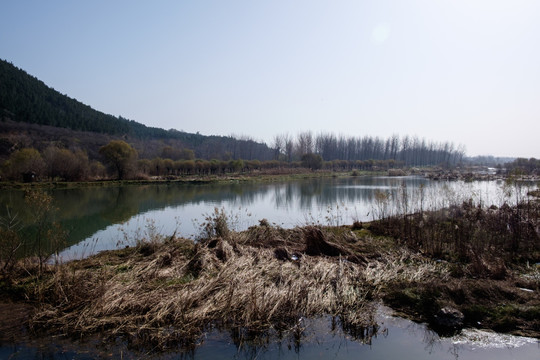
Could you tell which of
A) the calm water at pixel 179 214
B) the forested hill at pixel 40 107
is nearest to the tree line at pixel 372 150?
the forested hill at pixel 40 107

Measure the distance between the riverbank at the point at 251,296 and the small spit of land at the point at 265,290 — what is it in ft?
0.07

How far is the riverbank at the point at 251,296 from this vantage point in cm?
562

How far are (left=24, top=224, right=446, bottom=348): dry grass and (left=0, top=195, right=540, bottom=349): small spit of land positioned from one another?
22mm

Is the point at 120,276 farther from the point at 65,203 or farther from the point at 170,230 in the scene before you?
the point at 65,203

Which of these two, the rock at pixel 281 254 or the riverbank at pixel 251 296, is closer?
the riverbank at pixel 251 296

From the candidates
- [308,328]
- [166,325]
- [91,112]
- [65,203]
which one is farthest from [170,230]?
[91,112]

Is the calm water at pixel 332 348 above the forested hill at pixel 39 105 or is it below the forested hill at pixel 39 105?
below

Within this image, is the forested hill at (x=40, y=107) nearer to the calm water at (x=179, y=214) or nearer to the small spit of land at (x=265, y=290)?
the calm water at (x=179, y=214)

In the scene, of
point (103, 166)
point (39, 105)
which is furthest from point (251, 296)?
point (39, 105)

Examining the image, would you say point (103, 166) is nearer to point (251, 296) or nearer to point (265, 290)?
point (265, 290)

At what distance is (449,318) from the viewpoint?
5.79 metres

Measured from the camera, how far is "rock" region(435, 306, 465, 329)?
5.75 meters

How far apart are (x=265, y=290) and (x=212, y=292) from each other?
107cm

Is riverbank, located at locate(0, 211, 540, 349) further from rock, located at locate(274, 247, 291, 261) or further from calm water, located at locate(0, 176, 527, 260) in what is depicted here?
calm water, located at locate(0, 176, 527, 260)
